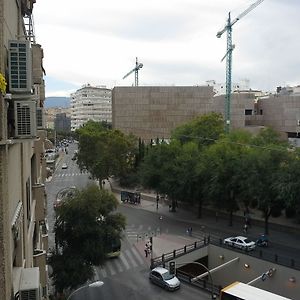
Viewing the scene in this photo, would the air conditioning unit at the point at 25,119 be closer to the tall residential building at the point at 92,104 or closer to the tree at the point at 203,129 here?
the tree at the point at 203,129

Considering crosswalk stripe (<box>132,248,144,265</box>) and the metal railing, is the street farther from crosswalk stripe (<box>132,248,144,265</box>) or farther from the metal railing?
the metal railing


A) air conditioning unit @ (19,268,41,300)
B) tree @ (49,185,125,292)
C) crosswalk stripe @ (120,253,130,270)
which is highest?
air conditioning unit @ (19,268,41,300)

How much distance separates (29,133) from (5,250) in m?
2.08

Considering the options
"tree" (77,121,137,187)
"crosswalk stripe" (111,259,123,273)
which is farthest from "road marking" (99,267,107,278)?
"tree" (77,121,137,187)

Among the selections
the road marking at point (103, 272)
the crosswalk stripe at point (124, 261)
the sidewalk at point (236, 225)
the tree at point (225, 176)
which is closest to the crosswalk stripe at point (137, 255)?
the crosswalk stripe at point (124, 261)

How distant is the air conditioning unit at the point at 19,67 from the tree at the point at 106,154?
44015mm

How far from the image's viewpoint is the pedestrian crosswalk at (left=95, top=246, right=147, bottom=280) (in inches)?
1048

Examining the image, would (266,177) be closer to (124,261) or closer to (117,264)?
(124,261)

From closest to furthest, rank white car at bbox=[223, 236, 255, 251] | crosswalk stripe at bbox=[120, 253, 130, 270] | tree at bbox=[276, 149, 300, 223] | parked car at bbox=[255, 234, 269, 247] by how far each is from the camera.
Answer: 1. crosswalk stripe at bbox=[120, 253, 130, 270]
2. white car at bbox=[223, 236, 255, 251]
3. tree at bbox=[276, 149, 300, 223]
4. parked car at bbox=[255, 234, 269, 247]

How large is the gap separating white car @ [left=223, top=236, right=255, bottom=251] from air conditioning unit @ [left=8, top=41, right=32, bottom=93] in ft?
83.3

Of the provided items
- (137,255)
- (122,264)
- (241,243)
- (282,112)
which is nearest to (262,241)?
(241,243)

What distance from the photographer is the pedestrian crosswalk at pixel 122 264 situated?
2662cm

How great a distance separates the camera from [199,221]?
38281 mm

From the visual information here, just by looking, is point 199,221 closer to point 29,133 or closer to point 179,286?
point 179,286
